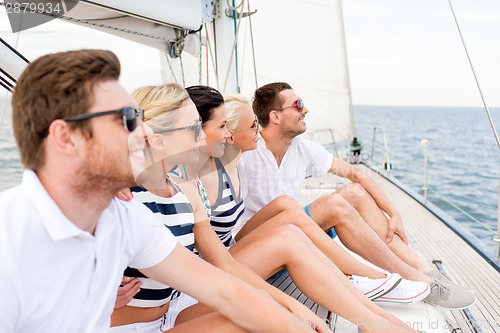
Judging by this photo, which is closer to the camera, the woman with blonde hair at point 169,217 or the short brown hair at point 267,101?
the woman with blonde hair at point 169,217

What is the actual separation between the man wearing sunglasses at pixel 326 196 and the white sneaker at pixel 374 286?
0.17 meters

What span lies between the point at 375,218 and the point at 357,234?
0.81 ft

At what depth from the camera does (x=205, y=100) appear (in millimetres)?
1720

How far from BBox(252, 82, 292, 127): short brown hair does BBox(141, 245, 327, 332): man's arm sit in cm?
127

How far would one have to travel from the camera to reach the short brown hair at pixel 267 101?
2.25 meters

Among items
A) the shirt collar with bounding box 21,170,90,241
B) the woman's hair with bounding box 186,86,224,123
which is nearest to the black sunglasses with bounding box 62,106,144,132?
the shirt collar with bounding box 21,170,90,241

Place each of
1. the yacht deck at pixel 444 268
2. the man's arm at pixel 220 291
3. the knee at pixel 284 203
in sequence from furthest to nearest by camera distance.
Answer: the knee at pixel 284 203 < the yacht deck at pixel 444 268 < the man's arm at pixel 220 291

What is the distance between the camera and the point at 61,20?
194 cm

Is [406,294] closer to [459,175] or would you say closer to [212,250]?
[212,250]

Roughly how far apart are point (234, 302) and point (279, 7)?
126 inches

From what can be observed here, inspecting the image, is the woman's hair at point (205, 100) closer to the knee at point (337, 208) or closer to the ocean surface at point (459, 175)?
the knee at point (337, 208)

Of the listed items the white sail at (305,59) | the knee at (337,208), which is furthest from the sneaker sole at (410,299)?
the white sail at (305,59)

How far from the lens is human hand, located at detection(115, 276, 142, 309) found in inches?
43.4

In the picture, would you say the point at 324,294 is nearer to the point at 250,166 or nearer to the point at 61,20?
the point at 250,166
